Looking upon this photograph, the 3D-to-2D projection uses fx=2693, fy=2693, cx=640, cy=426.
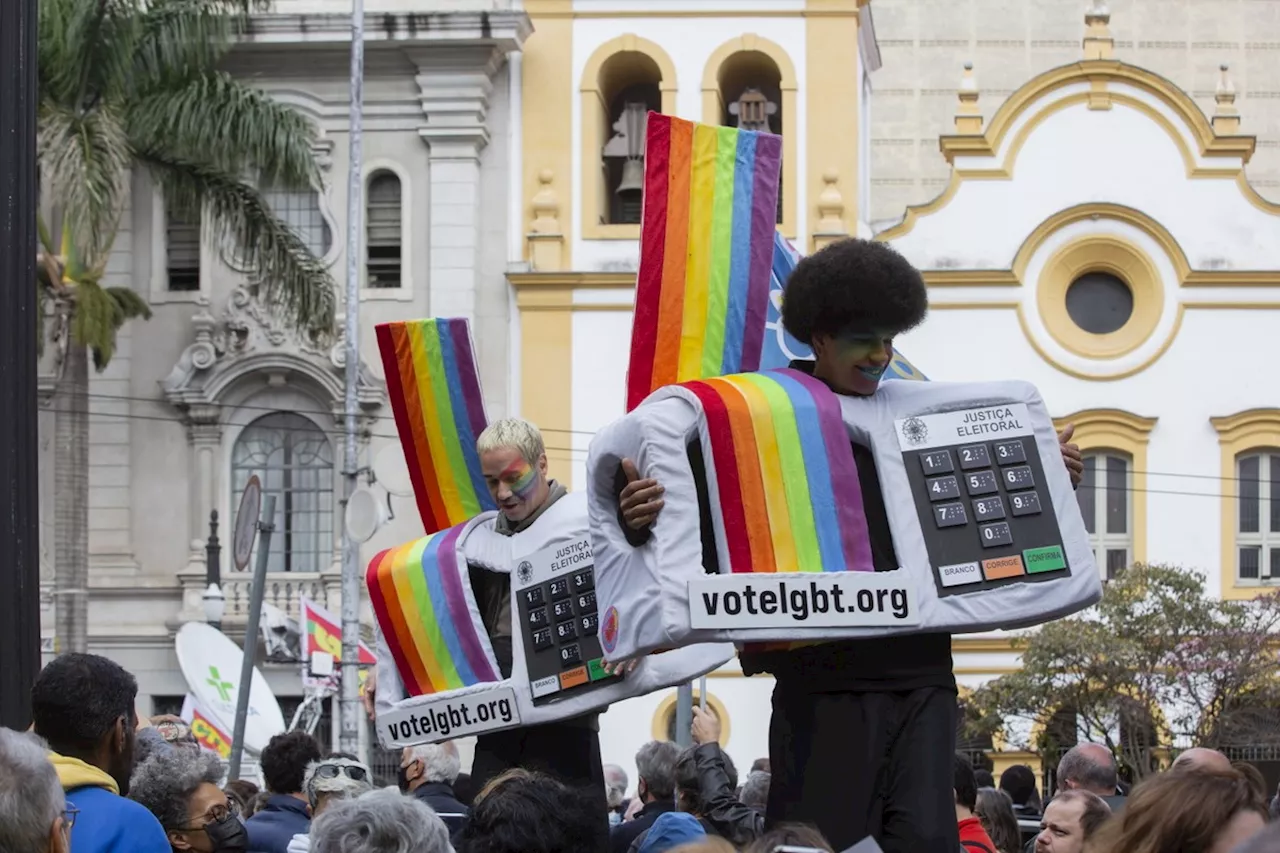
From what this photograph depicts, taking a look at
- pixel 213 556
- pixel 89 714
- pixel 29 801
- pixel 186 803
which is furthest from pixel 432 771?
pixel 213 556

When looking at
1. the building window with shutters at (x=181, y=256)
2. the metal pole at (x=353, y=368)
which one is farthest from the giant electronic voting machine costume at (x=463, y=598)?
the building window with shutters at (x=181, y=256)

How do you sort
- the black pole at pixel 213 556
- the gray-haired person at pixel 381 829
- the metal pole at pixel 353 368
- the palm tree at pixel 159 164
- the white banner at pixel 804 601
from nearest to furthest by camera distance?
the gray-haired person at pixel 381 829
the white banner at pixel 804 601
the metal pole at pixel 353 368
the palm tree at pixel 159 164
the black pole at pixel 213 556

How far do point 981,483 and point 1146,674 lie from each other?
26.4m

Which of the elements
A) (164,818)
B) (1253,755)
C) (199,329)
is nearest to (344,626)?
(199,329)

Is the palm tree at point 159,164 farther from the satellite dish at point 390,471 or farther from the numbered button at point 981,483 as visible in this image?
the numbered button at point 981,483

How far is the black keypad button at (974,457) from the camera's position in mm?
6395

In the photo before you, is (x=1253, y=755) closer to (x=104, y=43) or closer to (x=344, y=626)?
(x=344, y=626)

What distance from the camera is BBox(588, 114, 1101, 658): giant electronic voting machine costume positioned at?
6.19 metres

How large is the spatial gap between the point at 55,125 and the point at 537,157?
24.2ft

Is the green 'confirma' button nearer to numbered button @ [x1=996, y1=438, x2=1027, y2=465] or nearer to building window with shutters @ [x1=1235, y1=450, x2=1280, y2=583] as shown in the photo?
numbered button @ [x1=996, y1=438, x2=1027, y2=465]

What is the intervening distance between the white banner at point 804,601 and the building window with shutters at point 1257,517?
99.2 feet

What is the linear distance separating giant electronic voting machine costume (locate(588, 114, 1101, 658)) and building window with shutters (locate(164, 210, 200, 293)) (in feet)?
98.3

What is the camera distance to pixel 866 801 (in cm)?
624

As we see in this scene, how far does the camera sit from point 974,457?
641cm
